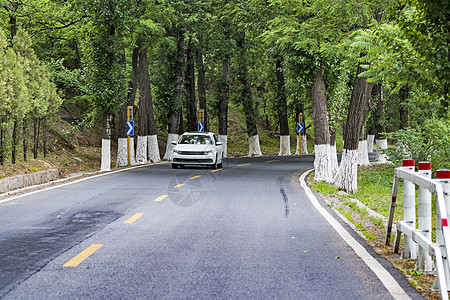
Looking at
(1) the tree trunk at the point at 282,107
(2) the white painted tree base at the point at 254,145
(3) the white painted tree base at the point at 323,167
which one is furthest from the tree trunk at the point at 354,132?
(2) the white painted tree base at the point at 254,145

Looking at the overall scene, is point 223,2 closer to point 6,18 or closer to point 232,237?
point 6,18

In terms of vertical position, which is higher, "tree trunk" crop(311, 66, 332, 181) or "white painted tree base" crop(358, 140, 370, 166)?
"tree trunk" crop(311, 66, 332, 181)

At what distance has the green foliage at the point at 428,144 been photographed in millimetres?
18406

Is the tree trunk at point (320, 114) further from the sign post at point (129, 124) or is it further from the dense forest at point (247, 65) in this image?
the sign post at point (129, 124)

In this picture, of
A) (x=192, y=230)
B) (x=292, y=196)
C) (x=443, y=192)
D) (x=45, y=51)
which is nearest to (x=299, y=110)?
(x=45, y=51)

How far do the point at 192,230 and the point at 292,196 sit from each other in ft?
19.0

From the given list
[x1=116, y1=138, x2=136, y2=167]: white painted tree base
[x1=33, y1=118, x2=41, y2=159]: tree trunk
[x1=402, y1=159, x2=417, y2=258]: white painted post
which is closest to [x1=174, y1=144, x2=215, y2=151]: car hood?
[x1=116, y1=138, x2=136, y2=167]: white painted tree base

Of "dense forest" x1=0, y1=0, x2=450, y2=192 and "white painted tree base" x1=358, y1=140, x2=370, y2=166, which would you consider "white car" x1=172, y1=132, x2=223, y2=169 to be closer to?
"dense forest" x1=0, y1=0, x2=450, y2=192

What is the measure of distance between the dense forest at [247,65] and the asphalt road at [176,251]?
2.82 metres

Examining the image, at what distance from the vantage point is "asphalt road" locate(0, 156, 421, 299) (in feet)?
18.6

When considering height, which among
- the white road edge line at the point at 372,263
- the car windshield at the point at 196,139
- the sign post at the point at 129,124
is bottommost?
the white road edge line at the point at 372,263

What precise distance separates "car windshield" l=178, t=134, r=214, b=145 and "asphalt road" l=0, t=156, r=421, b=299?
42.8 ft

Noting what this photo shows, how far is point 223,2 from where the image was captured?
33.5m

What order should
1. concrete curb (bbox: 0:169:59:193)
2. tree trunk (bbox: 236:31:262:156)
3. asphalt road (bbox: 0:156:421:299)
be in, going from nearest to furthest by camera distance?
asphalt road (bbox: 0:156:421:299) → concrete curb (bbox: 0:169:59:193) → tree trunk (bbox: 236:31:262:156)
